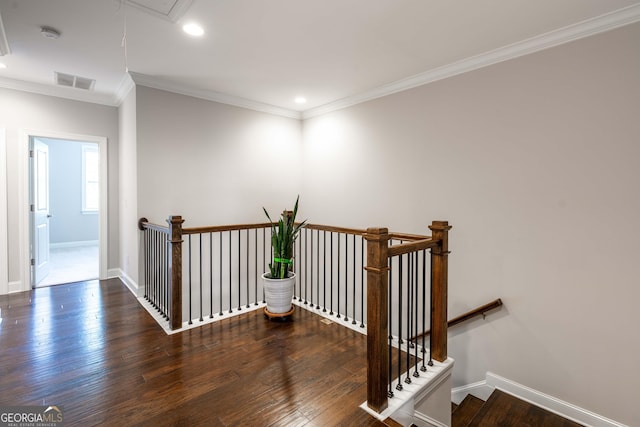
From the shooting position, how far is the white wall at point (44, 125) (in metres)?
3.73

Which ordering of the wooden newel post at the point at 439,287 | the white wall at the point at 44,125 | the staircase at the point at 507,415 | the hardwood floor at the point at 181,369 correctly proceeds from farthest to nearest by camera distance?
the white wall at the point at 44,125 → the staircase at the point at 507,415 → the wooden newel post at the point at 439,287 → the hardwood floor at the point at 181,369

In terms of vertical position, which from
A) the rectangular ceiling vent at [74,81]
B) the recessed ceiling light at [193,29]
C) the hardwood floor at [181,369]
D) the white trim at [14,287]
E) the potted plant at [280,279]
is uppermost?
the rectangular ceiling vent at [74,81]

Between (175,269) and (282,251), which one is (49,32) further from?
(282,251)

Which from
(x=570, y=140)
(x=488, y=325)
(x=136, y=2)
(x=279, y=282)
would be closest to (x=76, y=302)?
(x=279, y=282)

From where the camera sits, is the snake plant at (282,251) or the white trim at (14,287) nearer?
the snake plant at (282,251)

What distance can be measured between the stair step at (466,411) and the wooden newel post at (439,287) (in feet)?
3.08

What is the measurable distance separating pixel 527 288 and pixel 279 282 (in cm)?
229

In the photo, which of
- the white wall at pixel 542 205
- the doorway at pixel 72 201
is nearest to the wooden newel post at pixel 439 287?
the white wall at pixel 542 205

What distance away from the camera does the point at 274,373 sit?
219cm

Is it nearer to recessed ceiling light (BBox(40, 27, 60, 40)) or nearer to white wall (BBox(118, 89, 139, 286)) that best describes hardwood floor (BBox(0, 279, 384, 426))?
white wall (BBox(118, 89, 139, 286))

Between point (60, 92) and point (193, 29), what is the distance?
9.19ft

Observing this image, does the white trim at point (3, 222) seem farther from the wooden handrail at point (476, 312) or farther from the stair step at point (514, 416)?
the stair step at point (514, 416)

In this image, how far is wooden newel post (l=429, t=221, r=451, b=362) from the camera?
91.0 inches

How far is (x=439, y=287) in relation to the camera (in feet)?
7.62
